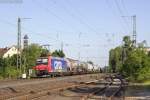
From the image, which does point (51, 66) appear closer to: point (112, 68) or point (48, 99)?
point (48, 99)

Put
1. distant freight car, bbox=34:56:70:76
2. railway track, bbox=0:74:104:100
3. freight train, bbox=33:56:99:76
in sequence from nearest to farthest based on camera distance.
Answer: railway track, bbox=0:74:104:100, distant freight car, bbox=34:56:70:76, freight train, bbox=33:56:99:76

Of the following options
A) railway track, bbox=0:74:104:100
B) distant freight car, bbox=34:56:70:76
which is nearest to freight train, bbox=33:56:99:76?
distant freight car, bbox=34:56:70:76

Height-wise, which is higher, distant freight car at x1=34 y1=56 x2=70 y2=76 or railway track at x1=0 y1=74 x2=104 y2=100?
distant freight car at x1=34 y1=56 x2=70 y2=76

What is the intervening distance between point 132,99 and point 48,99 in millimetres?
5168

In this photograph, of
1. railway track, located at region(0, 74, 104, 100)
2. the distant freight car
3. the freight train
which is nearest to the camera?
railway track, located at region(0, 74, 104, 100)

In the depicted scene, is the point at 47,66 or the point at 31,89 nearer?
the point at 31,89

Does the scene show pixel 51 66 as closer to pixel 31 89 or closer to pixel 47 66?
pixel 47 66

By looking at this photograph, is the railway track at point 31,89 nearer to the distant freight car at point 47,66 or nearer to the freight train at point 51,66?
the distant freight car at point 47,66

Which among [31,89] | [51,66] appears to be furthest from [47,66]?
[31,89]

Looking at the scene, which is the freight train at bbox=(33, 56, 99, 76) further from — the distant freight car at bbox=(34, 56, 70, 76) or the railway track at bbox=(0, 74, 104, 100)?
the railway track at bbox=(0, 74, 104, 100)

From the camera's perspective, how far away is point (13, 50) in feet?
449

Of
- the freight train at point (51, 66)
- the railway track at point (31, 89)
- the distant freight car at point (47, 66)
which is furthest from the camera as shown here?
the freight train at point (51, 66)

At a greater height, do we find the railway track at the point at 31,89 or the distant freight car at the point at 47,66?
the distant freight car at the point at 47,66

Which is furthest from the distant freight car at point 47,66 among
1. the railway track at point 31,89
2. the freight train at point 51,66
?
the railway track at point 31,89
